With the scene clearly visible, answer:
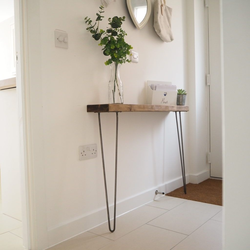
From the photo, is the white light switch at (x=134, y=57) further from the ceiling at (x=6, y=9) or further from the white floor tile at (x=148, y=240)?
the ceiling at (x=6, y=9)

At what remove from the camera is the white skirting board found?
1.64 m

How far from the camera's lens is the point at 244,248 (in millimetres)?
643

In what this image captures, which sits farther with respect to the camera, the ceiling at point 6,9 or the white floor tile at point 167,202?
the ceiling at point 6,9

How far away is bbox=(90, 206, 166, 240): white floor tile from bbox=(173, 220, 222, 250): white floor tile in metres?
0.36

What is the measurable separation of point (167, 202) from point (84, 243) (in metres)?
0.95

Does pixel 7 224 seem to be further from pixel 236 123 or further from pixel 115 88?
pixel 236 123

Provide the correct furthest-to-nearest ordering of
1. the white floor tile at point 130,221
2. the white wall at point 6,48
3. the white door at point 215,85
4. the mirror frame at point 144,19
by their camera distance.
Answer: the white wall at point 6,48, the white door at point 215,85, the mirror frame at point 144,19, the white floor tile at point 130,221

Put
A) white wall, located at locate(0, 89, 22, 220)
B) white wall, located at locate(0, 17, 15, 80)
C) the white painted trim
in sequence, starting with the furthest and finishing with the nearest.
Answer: white wall, located at locate(0, 17, 15, 80) < white wall, located at locate(0, 89, 22, 220) < the white painted trim

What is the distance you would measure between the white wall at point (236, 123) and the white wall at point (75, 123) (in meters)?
1.13

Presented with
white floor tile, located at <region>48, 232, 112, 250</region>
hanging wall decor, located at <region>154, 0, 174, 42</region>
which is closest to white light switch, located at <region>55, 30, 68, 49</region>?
hanging wall decor, located at <region>154, 0, 174, 42</region>

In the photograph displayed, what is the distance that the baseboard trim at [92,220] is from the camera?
1636 millimetres

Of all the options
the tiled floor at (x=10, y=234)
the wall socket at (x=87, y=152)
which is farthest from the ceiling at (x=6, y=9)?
the tiled floor at (x=10, y=234)

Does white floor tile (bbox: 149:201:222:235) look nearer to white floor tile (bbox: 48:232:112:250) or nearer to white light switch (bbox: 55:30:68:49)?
white floor tile (bbox: 48:232:112:250)

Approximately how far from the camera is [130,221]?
196 centimetres
